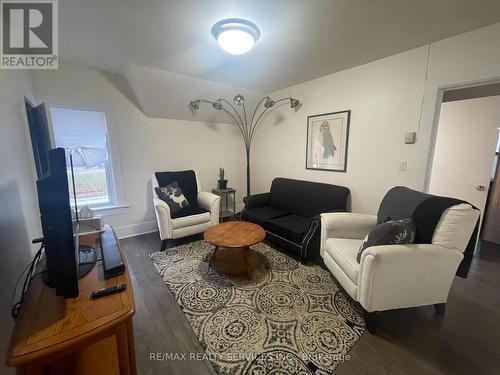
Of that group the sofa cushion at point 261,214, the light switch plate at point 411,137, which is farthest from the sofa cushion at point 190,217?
the light switch plate at point 411,137

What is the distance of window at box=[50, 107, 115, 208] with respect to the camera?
2.62 m

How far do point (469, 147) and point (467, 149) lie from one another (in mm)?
31

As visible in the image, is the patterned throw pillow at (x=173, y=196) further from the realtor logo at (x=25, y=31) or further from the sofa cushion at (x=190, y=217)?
the realtor logo at (x=25, y=31)

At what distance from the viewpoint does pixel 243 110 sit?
3.90 m

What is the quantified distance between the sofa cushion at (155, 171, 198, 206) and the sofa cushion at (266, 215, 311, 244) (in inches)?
52.4

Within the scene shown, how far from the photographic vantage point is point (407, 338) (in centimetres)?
145

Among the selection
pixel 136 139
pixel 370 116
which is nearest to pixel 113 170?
pixel 136 139

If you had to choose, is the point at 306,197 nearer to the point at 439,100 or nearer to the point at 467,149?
the point at 439,100

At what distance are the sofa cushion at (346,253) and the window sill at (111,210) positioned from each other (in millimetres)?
2885

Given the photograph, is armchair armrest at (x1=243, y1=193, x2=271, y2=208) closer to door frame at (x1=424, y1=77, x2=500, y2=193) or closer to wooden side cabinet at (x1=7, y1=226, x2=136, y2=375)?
door frame at (x1=424, y1=77, x2=500, y2=193)

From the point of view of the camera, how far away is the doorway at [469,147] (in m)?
2.57

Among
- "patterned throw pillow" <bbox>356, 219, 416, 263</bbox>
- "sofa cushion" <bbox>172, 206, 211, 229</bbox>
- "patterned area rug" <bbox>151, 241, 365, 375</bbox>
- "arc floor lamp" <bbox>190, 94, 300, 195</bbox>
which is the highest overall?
"arc floor lamp" <bbox>190, 94, 300, 195</bbox>

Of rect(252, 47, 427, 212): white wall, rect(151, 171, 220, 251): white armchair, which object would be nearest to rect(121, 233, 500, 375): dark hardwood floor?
rect(151, 171, 220, 251): white armchair

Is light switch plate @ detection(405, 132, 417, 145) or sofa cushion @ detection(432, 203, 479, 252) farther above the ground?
light switch plate @ detection(405, 132, 417, 145)
